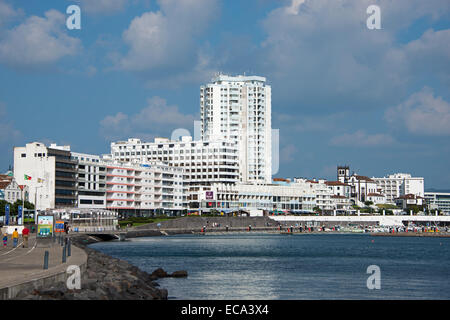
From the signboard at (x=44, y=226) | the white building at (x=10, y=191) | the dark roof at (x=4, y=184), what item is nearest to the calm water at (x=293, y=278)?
the signboard at (x=44, y=226)

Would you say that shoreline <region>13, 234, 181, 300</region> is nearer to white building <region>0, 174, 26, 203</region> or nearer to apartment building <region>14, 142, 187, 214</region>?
apartment building <region>14, 142, 187, 214</region>

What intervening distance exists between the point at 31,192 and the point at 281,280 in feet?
388

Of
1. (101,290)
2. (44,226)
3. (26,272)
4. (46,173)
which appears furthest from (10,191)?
(101,290)

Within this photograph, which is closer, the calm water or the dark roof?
the calm water

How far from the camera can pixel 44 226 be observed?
6644 centimetres

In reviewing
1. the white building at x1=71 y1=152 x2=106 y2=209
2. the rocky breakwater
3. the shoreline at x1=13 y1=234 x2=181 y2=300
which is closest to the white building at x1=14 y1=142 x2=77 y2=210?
the white building at x1=71 y1=152 x2=106 y2=209

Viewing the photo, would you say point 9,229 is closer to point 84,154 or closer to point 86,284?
point 86,284

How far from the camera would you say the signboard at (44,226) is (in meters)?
65.8

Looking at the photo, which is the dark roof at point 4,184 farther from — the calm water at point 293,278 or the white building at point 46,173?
the calm water at point 293,278

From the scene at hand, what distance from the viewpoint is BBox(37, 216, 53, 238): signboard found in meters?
65.8

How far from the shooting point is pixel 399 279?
5778cm

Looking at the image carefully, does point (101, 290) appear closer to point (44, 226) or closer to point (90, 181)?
point (44, 226)
